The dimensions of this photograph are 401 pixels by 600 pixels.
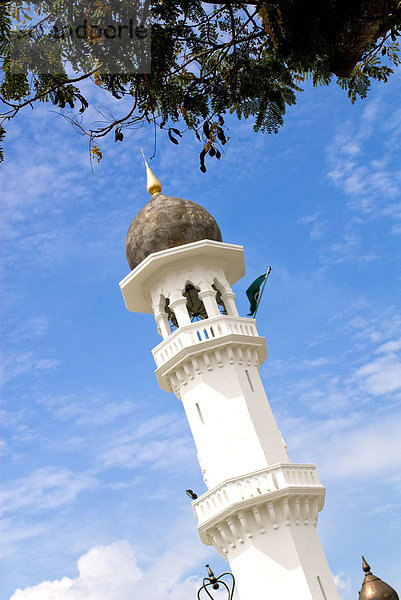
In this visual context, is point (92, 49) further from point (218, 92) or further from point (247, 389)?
point (247, 389)

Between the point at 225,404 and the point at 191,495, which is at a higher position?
the point at 225,404

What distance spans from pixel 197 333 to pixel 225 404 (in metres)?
2.38

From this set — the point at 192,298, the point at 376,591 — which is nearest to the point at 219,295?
the point at 192,298

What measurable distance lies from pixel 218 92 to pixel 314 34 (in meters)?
1.29

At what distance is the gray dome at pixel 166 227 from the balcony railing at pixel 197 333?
304cm

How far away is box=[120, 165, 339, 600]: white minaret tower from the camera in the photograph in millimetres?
18531

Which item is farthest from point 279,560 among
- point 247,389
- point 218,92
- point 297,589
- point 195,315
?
point 218,92

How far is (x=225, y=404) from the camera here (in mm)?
20391

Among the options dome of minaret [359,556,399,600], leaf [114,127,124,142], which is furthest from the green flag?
leaf [114,127,124,142]

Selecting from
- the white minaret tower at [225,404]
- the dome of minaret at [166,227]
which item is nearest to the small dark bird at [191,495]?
the white minaret tower at [225,404]

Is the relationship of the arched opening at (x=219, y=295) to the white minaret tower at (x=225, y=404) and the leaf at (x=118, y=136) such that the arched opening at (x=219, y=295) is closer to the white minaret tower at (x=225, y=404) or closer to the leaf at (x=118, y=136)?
the white minaret tower at (x=225, y=404)

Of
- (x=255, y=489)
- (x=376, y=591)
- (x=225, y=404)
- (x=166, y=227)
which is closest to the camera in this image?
(x=376, y=591)

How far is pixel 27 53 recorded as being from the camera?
13.3 feet

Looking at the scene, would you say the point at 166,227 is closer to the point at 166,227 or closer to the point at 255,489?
the point at 166,227
